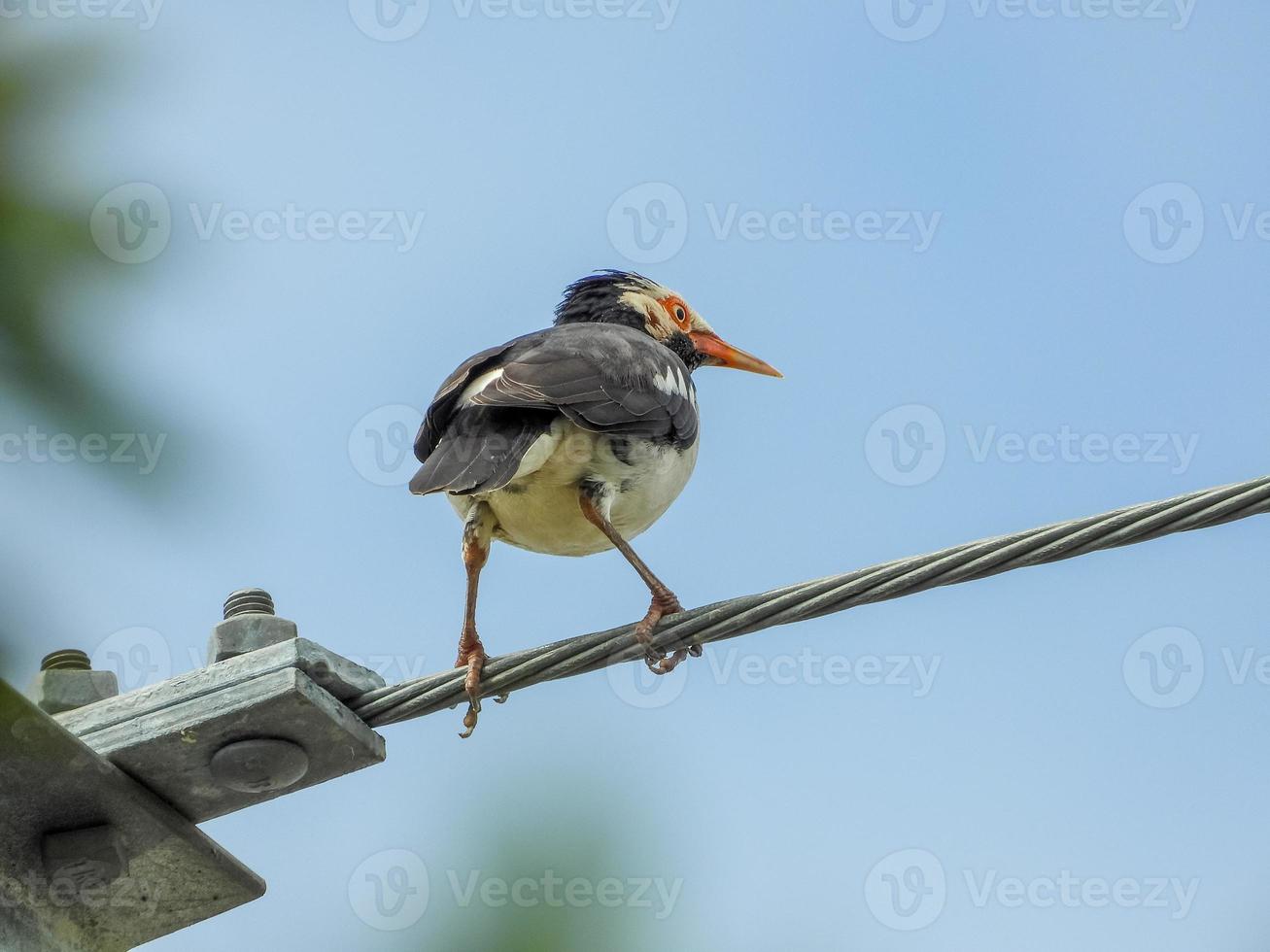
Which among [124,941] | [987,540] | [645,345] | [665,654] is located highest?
[645,345]

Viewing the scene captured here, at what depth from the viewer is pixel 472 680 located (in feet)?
16.3

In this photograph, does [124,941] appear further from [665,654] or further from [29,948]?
[665,654]

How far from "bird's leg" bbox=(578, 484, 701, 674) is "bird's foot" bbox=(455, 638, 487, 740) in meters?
0.56

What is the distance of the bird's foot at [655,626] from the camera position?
4848mm

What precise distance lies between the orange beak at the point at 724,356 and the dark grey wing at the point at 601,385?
1.53 metres

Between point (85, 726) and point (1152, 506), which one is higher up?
point (1152, 506)

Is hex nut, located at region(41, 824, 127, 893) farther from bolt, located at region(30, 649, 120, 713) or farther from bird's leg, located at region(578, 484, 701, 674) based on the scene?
bird's leg, located at region(578, 484, 701, 674)

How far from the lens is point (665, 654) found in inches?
204

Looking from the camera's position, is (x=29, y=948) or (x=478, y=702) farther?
(x=478, y=702)

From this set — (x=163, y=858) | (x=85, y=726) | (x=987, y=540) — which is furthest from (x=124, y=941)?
(x=987, y=540)

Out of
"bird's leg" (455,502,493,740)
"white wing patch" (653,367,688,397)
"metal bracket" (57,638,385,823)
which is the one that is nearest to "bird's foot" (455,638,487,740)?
"bird's leg" (455,502,493,740)

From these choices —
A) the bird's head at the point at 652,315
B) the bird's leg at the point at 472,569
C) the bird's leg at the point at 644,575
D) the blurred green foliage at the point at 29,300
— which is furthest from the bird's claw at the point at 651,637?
the blurred green foliage at the point at 29,300

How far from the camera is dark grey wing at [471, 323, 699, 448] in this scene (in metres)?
6.32

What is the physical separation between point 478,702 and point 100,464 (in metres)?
4.04
